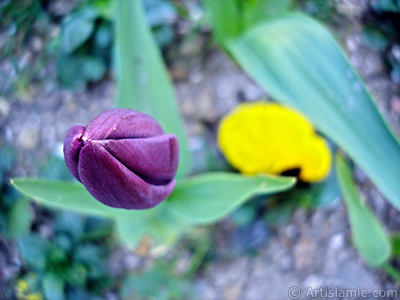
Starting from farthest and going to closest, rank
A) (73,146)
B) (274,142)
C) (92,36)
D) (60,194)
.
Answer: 1. (92,36)
2. (274,142)
3. (60,194)
4. (73,146)

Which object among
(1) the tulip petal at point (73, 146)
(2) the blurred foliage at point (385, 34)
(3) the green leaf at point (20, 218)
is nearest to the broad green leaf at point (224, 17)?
(2) the blurred foliage at point (385, 34)

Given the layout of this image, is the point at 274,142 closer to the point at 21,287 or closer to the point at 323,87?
the point at 323,87

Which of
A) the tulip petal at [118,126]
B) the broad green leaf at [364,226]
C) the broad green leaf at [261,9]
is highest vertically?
the tulip petal at [118,126]

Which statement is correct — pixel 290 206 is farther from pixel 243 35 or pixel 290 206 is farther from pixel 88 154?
pixel 88 154

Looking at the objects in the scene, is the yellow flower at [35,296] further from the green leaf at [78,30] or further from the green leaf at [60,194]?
the green leaf at [78,30]

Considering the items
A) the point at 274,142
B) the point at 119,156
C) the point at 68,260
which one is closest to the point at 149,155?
the point at 119,156

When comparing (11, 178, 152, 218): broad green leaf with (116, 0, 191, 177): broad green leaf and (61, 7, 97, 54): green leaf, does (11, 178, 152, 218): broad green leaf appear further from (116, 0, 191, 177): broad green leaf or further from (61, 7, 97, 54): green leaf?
(61, 7, 97, 54): green leaf

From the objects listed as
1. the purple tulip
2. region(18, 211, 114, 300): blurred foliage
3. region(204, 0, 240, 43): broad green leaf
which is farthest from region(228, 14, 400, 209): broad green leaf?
region(18, 211, 114, 300): blurred foliage
